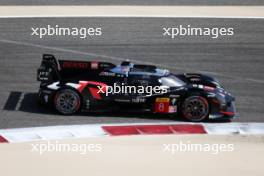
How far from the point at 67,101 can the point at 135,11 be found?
11.4 metres

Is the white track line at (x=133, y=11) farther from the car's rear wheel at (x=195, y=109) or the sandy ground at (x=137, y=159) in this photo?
the sandy ground at (x=137, y=159)

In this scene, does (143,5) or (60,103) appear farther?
(143,5)

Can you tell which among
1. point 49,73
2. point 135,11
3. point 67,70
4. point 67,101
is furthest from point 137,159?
point 135,11

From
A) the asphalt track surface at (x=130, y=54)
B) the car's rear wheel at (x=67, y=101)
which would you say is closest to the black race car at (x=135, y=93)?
the car's rear wheel at (x=67, y=101)

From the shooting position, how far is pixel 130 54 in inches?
892

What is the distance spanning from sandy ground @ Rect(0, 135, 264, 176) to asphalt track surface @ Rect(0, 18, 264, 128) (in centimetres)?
160

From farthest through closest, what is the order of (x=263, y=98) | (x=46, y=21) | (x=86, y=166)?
(x=46, y=21)
(x=263, y=98)
(x=86, y=166)

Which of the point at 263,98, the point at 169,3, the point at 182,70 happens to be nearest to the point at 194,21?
the point at 169,3

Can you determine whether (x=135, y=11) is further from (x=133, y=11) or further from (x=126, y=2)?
(x=126, y=2)

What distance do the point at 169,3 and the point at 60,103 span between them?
1328 centimetres

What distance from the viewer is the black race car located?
54.3 ft

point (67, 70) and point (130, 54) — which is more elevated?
point (130, 54)

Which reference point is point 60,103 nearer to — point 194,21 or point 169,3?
point 194,21

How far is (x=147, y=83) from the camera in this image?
54.6 feet
